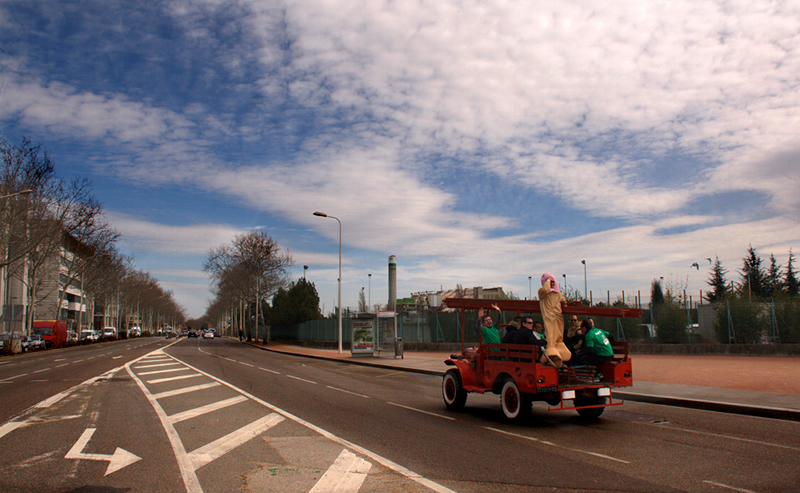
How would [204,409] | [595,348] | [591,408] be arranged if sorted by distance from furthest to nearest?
1. [204,409]
2. [591,408]
3. [595,348]

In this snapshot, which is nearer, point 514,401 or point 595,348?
point 514,401

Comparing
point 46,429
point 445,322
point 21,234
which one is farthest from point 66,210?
point 46,429

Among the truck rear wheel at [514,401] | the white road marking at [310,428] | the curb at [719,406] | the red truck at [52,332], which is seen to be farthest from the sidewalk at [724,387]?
the red truck at [52,332]

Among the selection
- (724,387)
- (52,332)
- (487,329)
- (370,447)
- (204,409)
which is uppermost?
(487,329)

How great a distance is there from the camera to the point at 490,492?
5023mm

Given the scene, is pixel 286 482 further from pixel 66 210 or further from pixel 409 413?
pixel 66 210

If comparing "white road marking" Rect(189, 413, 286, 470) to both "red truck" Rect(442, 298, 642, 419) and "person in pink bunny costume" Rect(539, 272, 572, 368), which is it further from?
"person in pink bunny costume" Rect(539, 272, 572, 368)

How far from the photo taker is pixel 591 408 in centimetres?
946

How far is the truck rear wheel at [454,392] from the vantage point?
1054 cm

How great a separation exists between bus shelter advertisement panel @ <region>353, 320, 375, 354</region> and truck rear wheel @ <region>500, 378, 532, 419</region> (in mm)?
20856

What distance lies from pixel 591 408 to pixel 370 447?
464 cm

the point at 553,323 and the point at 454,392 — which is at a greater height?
the point at 553,323

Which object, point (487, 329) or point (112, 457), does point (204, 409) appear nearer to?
point (112, 457)

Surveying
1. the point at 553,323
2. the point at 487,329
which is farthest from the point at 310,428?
the point at 553,323
